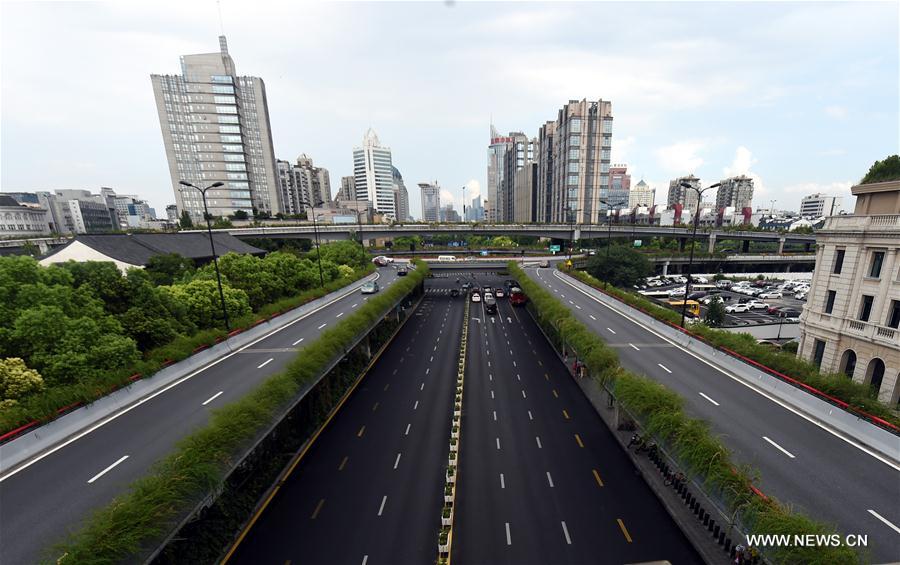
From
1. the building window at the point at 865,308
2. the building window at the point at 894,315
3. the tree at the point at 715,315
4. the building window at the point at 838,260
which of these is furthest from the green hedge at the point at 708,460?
the tree at the point at 715,315

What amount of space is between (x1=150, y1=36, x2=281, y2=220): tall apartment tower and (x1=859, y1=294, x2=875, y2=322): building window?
154 metres

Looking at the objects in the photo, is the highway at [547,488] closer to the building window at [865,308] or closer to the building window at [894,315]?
the building window at [894,315]

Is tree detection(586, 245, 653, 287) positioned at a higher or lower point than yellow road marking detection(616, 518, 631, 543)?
higher

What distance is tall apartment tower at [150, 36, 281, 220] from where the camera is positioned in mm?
118625

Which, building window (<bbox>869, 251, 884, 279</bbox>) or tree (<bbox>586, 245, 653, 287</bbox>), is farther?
tree (<bbox>586, 245, 653, 287</bbox>)

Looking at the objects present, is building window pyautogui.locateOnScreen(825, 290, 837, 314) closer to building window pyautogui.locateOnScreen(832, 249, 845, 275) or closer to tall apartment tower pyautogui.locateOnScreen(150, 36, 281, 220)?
building window pyautogui.locateOnScreen(832, 249, 845, 275)

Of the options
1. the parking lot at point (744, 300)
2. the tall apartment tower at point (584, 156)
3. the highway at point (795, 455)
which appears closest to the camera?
the highway at point (795, 455)

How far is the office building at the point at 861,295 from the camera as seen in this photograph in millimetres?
26141

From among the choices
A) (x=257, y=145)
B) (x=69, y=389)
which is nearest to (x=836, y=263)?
(x=69, y=389)

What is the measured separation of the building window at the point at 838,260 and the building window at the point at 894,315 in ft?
14.9

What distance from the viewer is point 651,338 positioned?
3216cm

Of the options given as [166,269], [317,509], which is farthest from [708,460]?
[166,269]

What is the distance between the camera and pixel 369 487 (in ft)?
68.9

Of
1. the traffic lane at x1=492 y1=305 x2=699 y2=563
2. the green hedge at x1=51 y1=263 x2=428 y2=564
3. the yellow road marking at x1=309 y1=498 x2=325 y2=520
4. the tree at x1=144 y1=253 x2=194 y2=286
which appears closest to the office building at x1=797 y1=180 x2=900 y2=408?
the traffic lane at x1=492 y1=305 x2=699 y2=563
